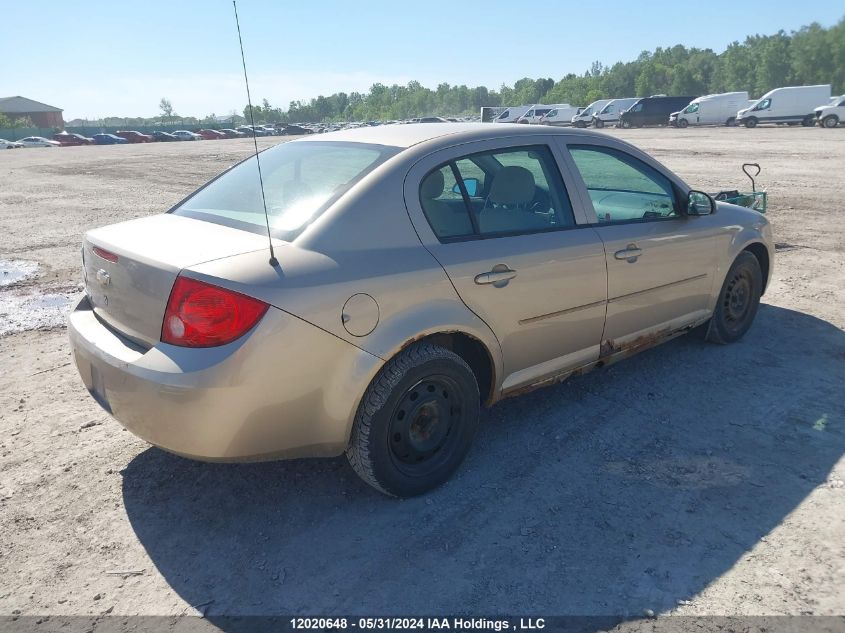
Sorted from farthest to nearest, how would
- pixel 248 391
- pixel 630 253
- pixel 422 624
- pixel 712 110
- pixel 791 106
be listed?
1. pixel 712 110
2. pixel 791 106
3. pixel 630 253
4. pixel 248 391
5. pixel 422 624

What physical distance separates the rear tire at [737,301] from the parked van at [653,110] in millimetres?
47150

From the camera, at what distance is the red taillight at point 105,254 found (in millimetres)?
3104

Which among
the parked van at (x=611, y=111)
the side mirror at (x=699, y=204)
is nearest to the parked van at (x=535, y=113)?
the parked van at (x=611, y=111)

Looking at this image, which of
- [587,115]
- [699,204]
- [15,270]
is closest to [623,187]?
[699,204]

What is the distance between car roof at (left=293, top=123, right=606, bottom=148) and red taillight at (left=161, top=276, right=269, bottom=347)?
1.26 metres

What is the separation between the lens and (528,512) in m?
3.10

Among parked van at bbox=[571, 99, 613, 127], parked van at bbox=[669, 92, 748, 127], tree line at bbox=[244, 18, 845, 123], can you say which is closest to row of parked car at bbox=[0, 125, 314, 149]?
tree line at bbox=[244, 18, 845, 123]

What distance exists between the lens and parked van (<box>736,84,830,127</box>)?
3819cm

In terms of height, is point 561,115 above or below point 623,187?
below

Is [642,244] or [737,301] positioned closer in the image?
[642,244]

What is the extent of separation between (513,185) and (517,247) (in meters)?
0.54

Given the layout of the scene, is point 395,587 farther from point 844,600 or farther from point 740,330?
point 740,330

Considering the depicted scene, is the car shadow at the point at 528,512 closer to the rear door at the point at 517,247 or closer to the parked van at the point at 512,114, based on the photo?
the rear door at the point at 517,247

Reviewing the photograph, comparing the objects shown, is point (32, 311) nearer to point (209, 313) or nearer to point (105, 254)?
point (105, 254)
